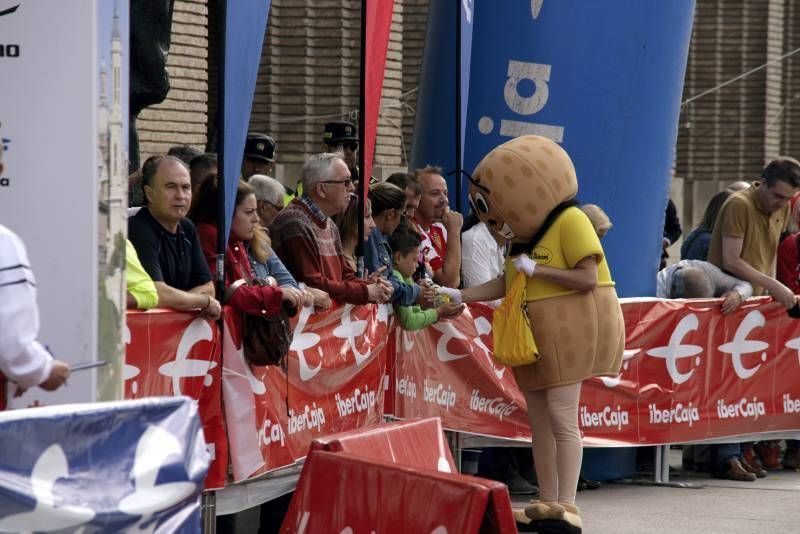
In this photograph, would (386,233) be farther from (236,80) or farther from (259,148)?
(236,80)

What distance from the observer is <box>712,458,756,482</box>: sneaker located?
10656mm

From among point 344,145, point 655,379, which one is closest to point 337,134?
point 344,145

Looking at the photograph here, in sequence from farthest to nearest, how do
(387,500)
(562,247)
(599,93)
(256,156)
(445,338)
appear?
(599,93) → (256,156) → (445,338) → (562,247) → (387,500)

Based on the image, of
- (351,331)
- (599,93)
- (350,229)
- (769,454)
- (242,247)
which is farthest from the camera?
(769,454)

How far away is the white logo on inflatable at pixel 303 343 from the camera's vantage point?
26.0 ft

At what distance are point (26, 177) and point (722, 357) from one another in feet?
20.3

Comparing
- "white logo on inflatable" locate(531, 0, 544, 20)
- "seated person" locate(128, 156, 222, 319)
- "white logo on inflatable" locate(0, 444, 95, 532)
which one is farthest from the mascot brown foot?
"white logo on inflatable" locate(0, 444, 95, 532)

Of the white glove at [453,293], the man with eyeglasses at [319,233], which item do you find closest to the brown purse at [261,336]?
the man with eyeglasses at [319,233]

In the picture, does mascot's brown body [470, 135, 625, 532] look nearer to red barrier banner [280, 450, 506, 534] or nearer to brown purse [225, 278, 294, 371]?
brown purse [225, 278, 294, 371]

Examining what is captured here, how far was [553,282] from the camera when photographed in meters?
8.16

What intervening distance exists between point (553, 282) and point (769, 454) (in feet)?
12.2

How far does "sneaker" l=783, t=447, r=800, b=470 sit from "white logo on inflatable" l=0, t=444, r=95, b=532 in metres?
7.62

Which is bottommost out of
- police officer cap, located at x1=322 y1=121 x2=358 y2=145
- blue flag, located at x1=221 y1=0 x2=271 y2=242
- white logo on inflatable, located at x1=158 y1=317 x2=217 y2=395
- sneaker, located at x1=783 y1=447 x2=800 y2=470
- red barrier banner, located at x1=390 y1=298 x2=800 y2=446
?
sneaker, located at x1=783 y1=447 x2=800 y2=470

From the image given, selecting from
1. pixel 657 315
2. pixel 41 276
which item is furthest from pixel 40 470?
pixel 657 315
